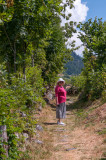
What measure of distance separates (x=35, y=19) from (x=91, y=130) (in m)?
4.72

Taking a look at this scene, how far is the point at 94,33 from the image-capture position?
1577 cm

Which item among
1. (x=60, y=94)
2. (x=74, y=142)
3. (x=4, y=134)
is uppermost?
(x=60, y=94)

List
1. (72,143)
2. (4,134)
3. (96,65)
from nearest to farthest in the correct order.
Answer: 1. (4,134)
2. (72,143)
3. (96,65)

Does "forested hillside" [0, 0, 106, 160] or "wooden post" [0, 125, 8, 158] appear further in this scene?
"forested hillside" [0, 0, 106, 160]

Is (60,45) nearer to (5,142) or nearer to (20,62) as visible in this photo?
(20,62)

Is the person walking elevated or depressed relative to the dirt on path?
elevated

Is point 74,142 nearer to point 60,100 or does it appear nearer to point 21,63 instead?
point 60,100

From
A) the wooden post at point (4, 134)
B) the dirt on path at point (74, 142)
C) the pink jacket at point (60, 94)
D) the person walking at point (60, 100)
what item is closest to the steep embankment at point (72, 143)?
the dirt on path at point (74, 142)

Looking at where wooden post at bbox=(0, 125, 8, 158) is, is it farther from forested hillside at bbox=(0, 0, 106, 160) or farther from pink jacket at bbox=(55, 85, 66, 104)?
pink jacket at bbox=(55, 85, 66, 104)

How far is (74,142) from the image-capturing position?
5.69 metres

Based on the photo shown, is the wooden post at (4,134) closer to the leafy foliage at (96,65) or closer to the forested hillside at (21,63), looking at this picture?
the forested hillside at (21,63)

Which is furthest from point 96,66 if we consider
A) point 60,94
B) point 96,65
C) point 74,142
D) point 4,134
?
point 4,134

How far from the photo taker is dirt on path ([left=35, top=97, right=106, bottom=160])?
452 centimetres

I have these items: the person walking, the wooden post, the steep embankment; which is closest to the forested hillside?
the wooden post
